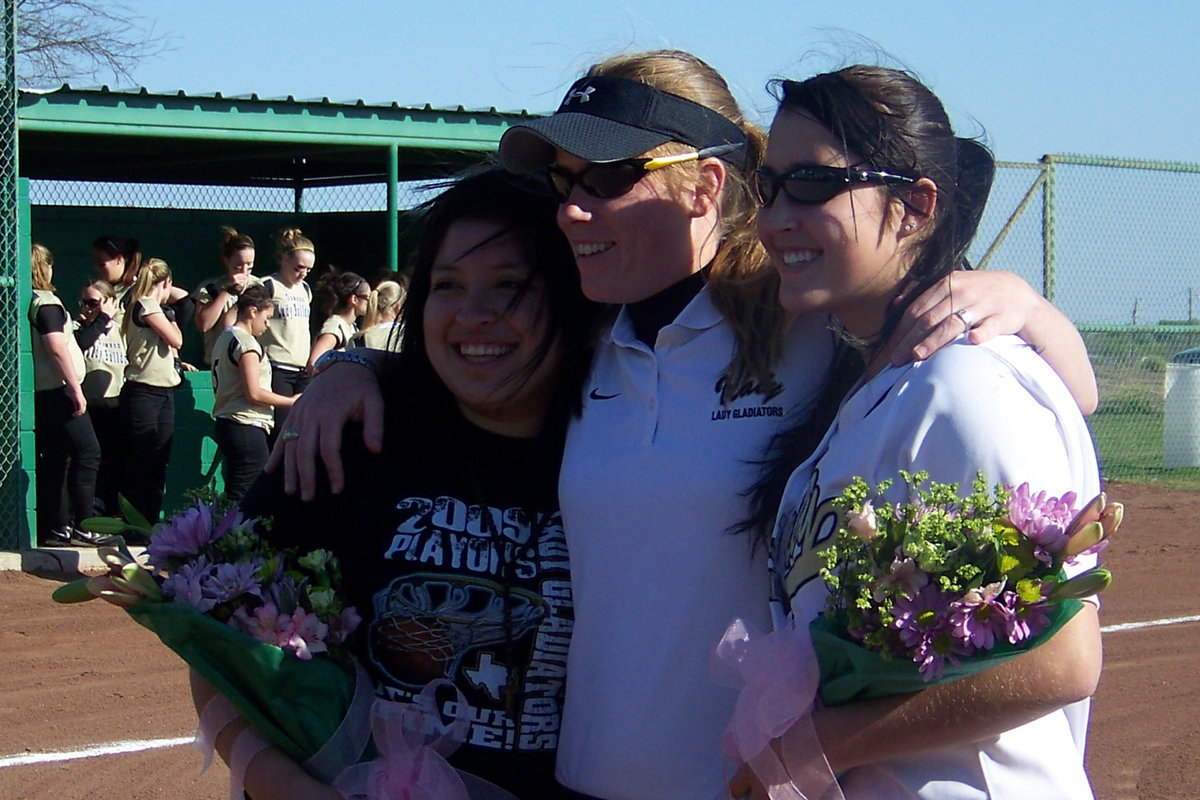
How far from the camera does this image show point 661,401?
232cm

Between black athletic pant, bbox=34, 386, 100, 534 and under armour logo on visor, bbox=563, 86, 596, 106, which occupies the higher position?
under armour logo on visor, bbox=563, 86, 596, 106

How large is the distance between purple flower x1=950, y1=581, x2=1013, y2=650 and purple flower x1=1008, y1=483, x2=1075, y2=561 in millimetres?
75

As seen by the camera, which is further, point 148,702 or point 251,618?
point 148,702

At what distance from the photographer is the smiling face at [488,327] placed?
244cm

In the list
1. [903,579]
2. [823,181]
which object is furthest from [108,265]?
[903,579]

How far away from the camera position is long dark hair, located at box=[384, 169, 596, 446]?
2.49 m

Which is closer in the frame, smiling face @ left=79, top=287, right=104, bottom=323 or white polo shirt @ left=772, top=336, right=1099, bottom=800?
white polo shirt @ left=772, top=336, right=1099, bottom=800

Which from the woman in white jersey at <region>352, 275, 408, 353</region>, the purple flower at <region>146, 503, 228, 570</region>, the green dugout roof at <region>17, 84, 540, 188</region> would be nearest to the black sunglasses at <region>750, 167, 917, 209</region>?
the purple flower at <region>146, 503, 228, 570</region>

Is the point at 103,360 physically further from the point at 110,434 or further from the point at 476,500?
the point at 476,500

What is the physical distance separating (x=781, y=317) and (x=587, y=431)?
1.29ft

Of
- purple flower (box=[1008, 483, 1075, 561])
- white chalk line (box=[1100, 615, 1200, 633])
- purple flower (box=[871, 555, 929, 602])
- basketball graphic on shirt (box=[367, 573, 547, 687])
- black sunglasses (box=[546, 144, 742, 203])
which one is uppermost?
black sunglasses (box=[546, 144, 742, 203])

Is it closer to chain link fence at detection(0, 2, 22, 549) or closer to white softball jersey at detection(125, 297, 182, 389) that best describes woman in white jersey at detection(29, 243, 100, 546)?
chain link fence at detection(0, 2, 22, 549)

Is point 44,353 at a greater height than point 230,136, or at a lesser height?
lesser

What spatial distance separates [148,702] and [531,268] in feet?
14.6
